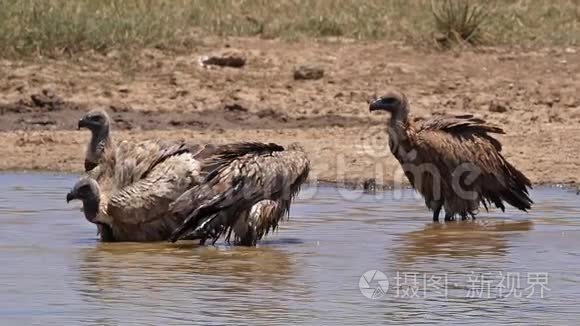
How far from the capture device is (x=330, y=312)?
7.28 meters

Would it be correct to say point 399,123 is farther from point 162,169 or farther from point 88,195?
point 88,195

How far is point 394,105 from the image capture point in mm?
10680

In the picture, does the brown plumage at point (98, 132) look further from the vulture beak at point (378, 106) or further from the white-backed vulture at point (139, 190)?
the vulture beak at point (378, 106)

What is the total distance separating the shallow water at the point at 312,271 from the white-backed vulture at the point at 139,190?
0.44 feet

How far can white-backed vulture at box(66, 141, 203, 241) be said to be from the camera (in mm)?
9016

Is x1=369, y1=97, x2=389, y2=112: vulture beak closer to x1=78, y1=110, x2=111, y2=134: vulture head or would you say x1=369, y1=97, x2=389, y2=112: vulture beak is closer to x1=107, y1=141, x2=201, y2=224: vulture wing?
x1=107, y1=141, x2=201, y2=224: vulture wing

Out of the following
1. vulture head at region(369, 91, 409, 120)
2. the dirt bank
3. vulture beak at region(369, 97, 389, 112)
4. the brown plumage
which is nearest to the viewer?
the brown plumage

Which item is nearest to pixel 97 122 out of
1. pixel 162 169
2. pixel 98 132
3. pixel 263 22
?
pixel 98 132

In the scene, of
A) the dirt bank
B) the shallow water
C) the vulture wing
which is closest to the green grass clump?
the dirt bank

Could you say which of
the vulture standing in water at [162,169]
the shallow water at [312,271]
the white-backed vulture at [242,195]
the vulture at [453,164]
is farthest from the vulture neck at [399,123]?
the white-backed vulture at [242,195]

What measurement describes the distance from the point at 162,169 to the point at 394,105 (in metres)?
2.10

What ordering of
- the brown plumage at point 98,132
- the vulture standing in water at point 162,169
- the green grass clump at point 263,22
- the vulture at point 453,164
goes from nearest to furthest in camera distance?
the vulture standing in water at point 162,169, the brown plumage at point 98,132, the vulture at point 453,164, the green grass clump at point 263,22

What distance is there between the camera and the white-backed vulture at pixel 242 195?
29.5 ft

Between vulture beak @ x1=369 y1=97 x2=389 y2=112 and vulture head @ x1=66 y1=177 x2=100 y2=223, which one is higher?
vulture beak @ x1=369 y1=97 x2=389 y2=112
